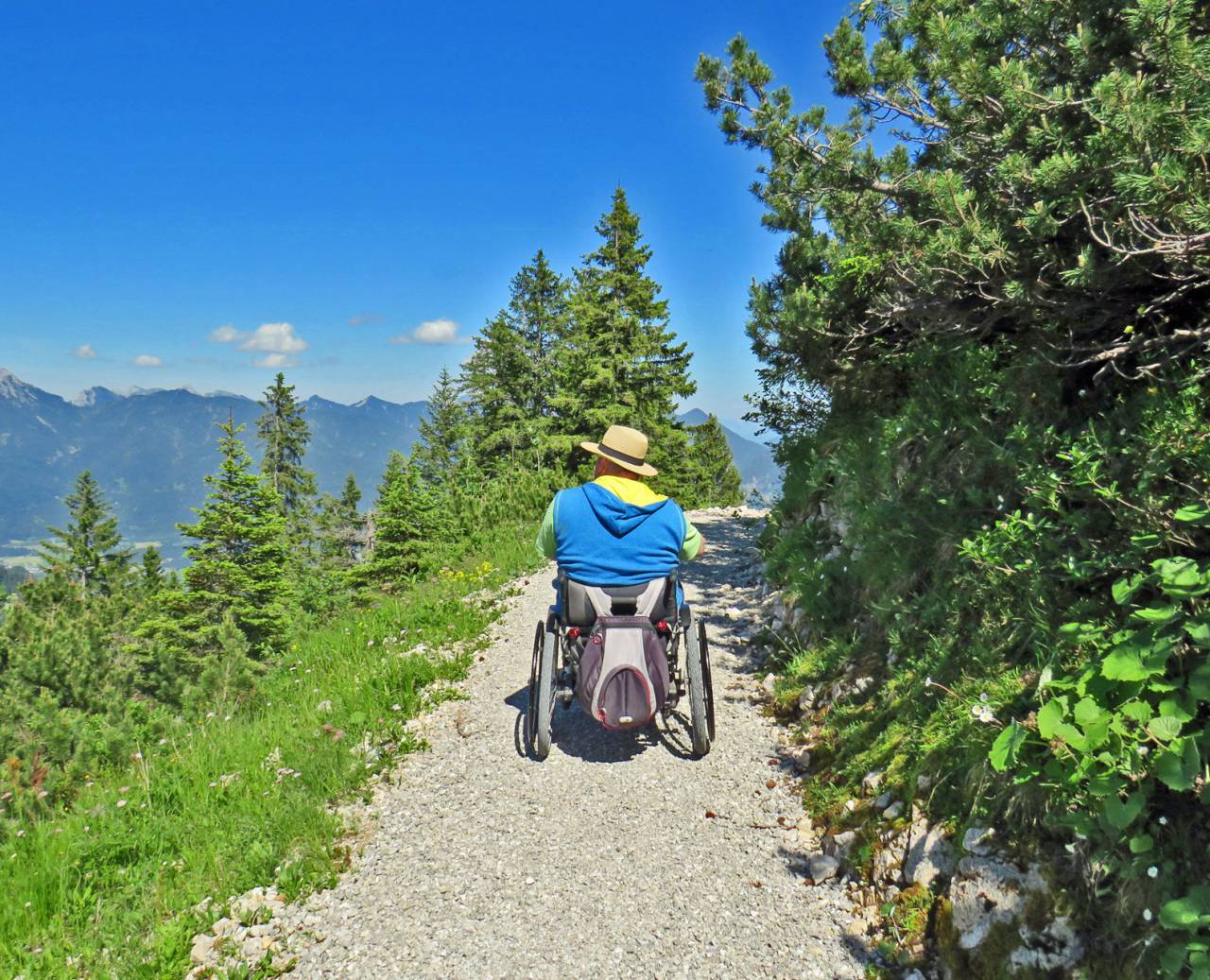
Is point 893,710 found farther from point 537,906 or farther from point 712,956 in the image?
point 537,906

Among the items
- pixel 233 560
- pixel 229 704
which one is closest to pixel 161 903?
pixel 229 704

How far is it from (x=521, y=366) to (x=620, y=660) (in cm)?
2902

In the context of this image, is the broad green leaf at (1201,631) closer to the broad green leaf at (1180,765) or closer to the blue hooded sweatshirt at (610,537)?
the broad green leaf at (1180,765)

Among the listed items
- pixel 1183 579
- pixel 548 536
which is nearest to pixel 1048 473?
pixel 1183 579

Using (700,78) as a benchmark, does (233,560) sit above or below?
below

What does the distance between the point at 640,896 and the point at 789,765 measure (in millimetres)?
1787

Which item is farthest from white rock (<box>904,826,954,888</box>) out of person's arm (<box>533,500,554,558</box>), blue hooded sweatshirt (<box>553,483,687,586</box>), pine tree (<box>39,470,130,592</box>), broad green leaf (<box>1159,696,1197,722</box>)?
pine tree (<box>39,470,130,592</box>)

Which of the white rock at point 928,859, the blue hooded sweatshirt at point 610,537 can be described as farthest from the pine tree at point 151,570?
the white rock at point 928,859

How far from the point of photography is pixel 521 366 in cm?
3238

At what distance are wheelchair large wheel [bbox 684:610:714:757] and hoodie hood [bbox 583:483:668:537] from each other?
98 centimetres

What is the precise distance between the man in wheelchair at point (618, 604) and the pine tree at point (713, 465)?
1399 inches

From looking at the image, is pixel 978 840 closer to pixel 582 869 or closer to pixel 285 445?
pixel 582 869

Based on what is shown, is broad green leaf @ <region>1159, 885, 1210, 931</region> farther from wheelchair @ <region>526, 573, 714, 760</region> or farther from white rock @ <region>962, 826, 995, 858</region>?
wheelchair @ <region>526, 573, 714, 760</region>

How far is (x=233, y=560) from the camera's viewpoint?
73.7 ft
